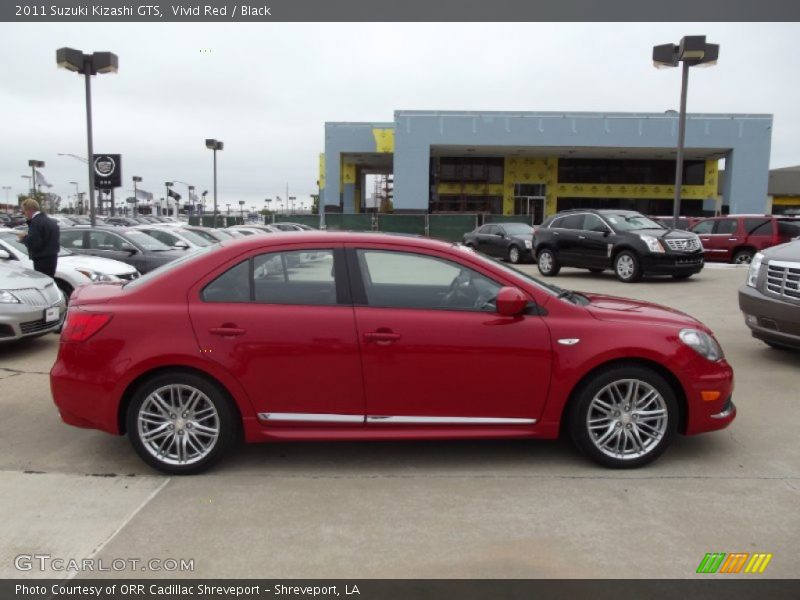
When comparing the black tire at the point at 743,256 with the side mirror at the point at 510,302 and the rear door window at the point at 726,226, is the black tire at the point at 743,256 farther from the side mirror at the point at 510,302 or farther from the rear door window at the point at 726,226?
the side mirror at the point at 510,302

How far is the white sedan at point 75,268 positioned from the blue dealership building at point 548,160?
28.6 metres

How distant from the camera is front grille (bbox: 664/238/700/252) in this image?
47.9ft

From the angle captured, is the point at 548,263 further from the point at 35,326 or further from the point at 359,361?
the point at 359,361

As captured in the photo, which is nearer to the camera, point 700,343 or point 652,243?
point 700,343

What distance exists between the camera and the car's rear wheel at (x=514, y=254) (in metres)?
22.0

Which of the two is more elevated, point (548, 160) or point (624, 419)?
point (548, 160)

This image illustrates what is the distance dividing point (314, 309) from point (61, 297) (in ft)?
18.2

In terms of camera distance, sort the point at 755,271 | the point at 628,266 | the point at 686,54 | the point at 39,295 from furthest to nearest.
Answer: the point at 686,54, the point at 628,266, the point at 39,295, the point at 755,271

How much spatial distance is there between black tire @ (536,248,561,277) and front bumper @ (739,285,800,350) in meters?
9.34

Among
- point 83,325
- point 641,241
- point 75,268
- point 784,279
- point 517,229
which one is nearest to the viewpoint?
point 83,325

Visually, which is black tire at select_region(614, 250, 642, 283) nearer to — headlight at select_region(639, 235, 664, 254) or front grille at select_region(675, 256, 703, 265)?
headlight at select_region(639, 235, 664, 254)

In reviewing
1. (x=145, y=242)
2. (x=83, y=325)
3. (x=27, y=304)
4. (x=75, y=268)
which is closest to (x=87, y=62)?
(x=145, y=242)

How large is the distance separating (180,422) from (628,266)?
505 inches

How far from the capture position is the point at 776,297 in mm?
6930
